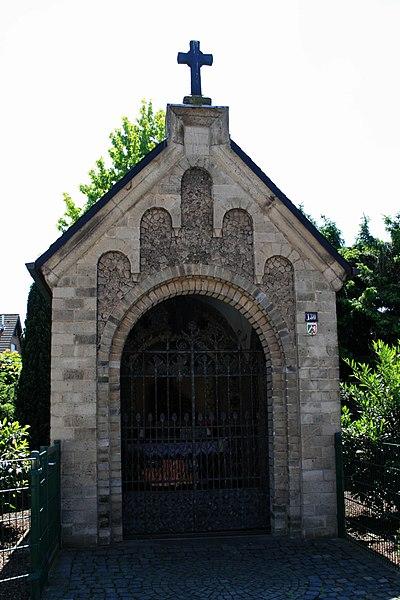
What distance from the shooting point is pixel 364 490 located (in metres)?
8.53

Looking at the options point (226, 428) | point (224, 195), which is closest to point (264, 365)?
point (226, 428)

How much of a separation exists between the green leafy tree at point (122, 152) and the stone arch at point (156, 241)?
1174 centimetres

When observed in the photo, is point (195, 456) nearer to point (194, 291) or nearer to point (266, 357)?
point (266, 357)

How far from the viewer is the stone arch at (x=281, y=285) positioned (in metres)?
8.94

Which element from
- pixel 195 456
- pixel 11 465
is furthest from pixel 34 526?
pixel 195 456

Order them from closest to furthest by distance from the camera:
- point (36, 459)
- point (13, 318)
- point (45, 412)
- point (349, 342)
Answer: point (36, 459), point (45, 412), point (349, 342), point (13, 318)

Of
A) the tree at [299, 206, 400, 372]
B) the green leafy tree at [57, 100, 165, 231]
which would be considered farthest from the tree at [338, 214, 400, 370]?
the green leafy tree at [57, 100, 165, 231]

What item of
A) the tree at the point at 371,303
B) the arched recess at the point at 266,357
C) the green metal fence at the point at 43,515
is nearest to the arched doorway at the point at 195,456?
the arched recess at the point at 266,357

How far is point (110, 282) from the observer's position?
866 centimetres

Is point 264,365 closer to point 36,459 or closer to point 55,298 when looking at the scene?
point 55,298

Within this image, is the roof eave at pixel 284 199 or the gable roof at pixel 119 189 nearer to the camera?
the gable roof at pixel 119 189

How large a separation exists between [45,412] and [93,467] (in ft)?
24.1

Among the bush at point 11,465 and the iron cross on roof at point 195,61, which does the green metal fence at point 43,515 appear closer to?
the bush at point 11,465

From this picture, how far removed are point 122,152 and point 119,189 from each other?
493 inches
